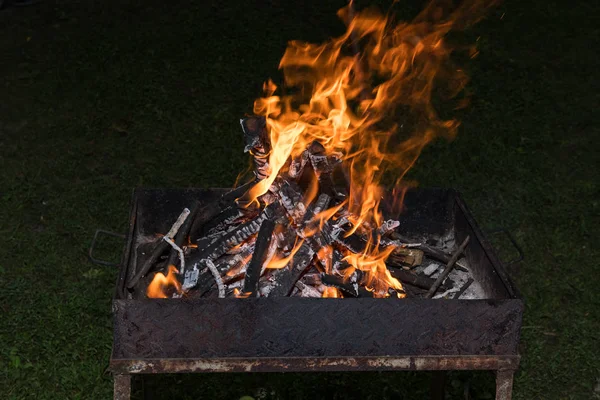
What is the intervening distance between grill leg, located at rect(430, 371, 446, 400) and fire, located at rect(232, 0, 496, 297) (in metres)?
0.78

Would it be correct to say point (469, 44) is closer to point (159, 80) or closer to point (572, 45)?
point (572, 45)

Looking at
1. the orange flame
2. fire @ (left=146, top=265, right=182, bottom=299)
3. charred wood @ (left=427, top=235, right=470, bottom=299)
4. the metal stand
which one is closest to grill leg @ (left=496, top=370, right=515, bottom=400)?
the metal stand

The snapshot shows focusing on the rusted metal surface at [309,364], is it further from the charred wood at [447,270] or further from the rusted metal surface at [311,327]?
the charred wood at [447,270]

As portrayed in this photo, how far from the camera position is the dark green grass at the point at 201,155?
4637 millimetres

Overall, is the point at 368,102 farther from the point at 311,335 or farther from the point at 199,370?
the point at 199,370

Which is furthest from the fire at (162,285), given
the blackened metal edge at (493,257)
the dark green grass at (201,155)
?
the blackened metal edge at (493,257)

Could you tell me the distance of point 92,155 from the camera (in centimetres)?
676

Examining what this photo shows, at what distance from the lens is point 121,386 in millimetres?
3080

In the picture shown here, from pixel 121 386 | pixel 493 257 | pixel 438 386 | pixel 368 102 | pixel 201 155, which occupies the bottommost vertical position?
pixel 201 155

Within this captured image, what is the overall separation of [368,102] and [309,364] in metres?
1.50

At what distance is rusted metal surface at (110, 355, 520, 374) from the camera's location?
9.96ft

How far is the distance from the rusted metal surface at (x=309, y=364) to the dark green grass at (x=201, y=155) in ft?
4.38

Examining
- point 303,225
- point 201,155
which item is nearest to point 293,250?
point 303,225

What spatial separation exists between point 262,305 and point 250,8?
6.48m
